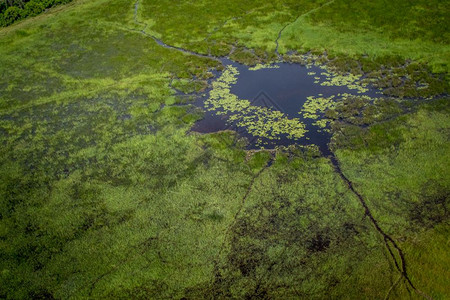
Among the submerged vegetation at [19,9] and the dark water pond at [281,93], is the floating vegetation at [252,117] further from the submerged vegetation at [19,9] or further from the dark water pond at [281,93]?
the submerged vegetation at [19,9]

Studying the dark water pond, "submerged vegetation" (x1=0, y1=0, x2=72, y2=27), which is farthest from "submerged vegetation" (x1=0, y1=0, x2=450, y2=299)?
"submerged vegetation" (x1=0, y1=0, x2=72, y2=27)

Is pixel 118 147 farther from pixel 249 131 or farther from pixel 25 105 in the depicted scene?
pixel 25 105

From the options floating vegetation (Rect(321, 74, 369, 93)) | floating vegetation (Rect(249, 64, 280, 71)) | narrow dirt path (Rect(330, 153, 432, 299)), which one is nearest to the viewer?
narrow dirt path (Rect(330, 153, 432, 299))

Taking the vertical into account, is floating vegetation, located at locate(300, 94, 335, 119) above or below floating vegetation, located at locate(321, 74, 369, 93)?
below

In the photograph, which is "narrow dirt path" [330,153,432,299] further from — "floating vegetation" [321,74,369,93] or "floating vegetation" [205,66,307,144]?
"floating vegetation" [321,74,369,93]

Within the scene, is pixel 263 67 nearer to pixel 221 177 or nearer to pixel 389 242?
pixel 221 177

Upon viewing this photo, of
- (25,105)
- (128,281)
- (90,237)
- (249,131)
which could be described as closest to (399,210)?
(249,131)
